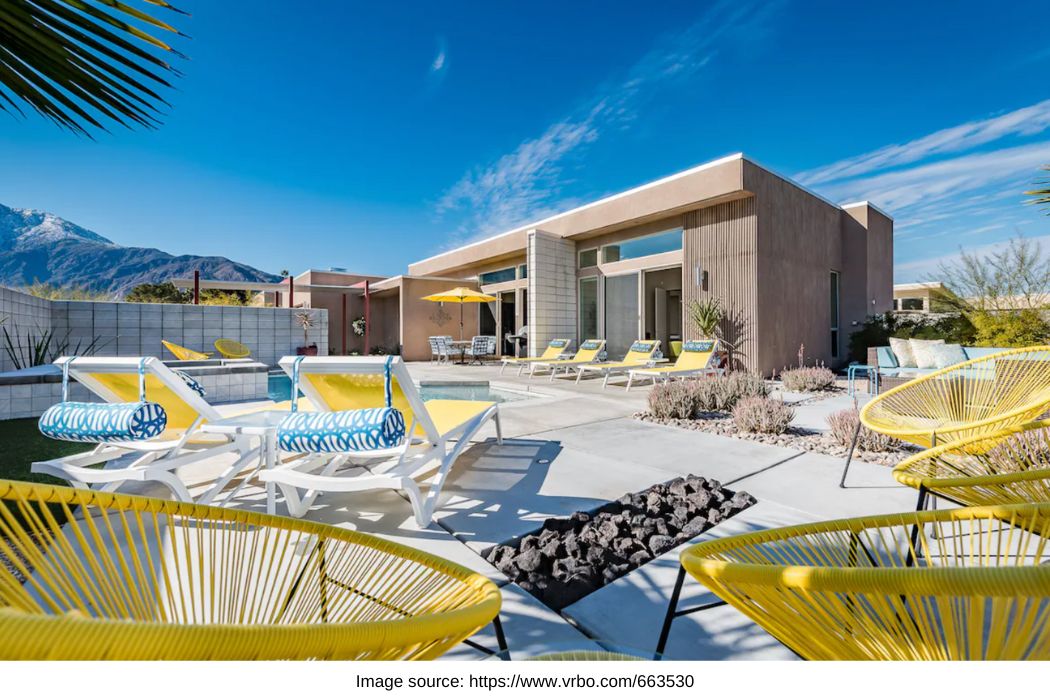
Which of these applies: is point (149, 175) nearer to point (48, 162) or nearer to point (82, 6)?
point (48, 162)

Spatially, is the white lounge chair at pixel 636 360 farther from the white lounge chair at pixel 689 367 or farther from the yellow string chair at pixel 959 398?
the yellow string chair at pixel 959 398

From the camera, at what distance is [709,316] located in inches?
349

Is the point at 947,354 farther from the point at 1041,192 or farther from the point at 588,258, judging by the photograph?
the point at 588,258

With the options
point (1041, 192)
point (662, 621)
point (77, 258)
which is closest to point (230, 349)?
point (662, 621)

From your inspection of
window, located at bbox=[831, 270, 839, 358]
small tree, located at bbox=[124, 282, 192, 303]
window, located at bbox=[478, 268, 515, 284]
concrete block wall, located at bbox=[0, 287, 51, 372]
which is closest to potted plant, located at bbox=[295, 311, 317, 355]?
concrete block wall, located at bbox=[0, 287, 51, 372]

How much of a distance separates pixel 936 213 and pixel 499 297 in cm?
1048

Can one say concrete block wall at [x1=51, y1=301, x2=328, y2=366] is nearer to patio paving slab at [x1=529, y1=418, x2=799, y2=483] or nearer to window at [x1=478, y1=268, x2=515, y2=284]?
window at [x1=478, y1=268, x2=515, y2=284]

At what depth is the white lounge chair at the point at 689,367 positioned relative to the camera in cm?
692

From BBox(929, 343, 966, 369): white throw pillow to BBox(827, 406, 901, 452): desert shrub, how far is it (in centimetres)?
258

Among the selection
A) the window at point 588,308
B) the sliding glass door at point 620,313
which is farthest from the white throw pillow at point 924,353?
the window at point 588,308

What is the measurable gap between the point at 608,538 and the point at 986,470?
1.78 m

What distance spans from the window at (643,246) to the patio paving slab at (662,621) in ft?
30.1

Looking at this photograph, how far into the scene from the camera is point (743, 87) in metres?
8.21
